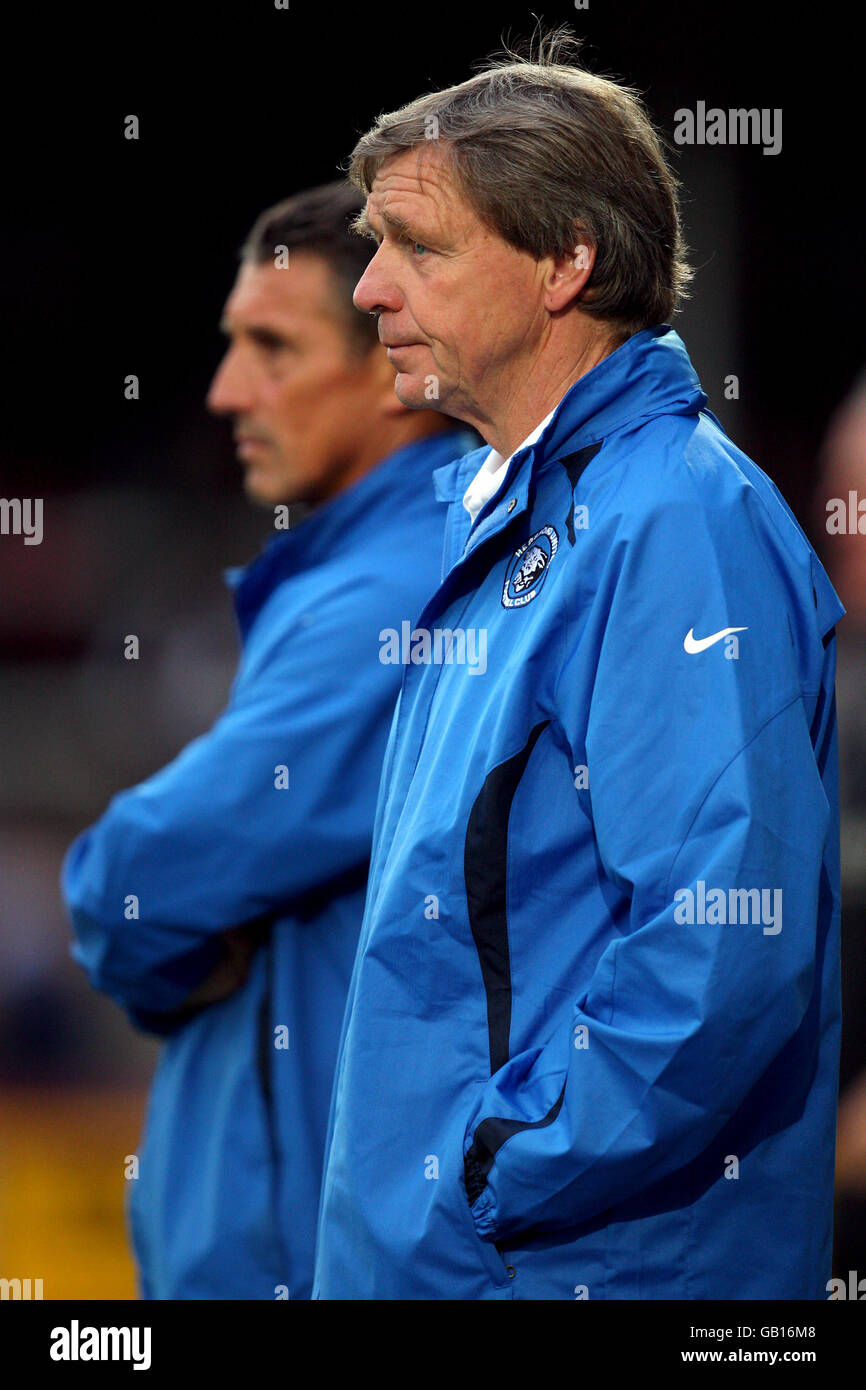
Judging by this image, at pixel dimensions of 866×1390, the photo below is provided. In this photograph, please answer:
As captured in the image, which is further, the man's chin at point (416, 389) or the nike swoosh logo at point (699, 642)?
the man's chin at point (416, 389)

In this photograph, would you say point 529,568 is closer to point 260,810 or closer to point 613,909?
point 613,909

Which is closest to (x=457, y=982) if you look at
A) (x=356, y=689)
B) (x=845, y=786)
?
(x=356, y=689)

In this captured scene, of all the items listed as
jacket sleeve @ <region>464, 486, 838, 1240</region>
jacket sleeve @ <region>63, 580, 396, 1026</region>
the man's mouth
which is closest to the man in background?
jacket sleeve @ <region>63, 580, 396, 1026</region>

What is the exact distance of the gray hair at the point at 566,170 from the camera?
3.94 ft

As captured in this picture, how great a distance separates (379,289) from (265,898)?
2.27 ft

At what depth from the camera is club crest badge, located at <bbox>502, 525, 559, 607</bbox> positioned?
1.15 metres

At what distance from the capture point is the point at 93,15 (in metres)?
2.30

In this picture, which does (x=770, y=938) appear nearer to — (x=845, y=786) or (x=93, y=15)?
(x=845, y=786)

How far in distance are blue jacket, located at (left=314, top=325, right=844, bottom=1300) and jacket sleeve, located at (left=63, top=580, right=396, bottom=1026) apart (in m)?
0.38

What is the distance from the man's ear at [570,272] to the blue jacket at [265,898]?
0.51 meters

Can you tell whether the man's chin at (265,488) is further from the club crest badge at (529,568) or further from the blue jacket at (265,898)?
the club crest badge at (529,568)

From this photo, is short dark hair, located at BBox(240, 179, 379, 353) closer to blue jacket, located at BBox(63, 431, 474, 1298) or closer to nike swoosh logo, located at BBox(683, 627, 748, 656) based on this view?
blue jacket, located at BBox(63, 431, 474, 1298)

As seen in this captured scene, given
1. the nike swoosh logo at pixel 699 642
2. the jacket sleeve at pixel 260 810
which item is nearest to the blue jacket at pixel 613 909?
the nike swoosh logo at pixel 699 642

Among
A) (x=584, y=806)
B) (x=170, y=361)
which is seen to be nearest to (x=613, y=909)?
(x=584, y=806)
